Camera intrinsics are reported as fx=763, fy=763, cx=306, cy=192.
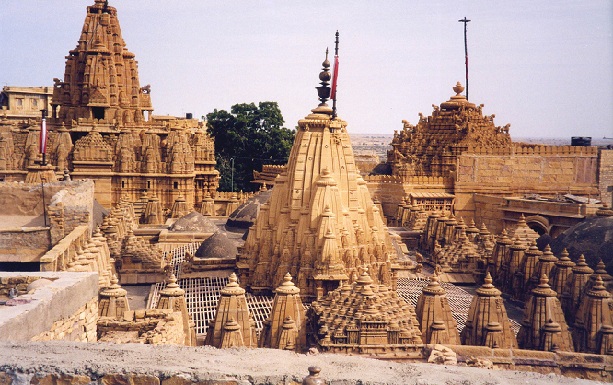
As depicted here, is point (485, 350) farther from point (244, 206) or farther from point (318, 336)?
point (244, 206)

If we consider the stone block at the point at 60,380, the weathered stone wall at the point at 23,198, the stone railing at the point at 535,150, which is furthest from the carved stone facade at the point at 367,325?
the stone railing at the point at 535,150

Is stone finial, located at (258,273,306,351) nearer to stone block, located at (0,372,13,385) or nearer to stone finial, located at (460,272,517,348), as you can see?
stone finial, located at (460,272,517,348)

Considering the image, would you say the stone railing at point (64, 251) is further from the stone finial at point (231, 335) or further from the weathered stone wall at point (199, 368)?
the weathered stone wall at point (199, 368)

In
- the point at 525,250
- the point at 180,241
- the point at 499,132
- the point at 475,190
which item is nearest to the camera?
the point at 525,250

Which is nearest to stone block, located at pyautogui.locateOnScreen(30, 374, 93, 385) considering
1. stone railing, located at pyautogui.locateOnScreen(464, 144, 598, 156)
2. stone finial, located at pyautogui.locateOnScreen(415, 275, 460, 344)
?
stone finial, located at pyautogui.locateOnScreen(415, 275, 460, 344)

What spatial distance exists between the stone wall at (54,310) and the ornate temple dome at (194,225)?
17.7m

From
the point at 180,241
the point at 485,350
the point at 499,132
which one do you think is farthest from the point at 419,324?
the point at 499,132

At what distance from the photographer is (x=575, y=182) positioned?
118ft

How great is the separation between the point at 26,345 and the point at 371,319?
28.6 ft

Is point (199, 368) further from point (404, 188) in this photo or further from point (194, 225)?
point (404, 188)

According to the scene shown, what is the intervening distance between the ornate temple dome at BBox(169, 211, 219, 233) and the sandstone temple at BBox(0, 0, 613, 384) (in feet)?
0.24

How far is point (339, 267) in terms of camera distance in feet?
57.0

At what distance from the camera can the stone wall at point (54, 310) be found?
21.1 feet

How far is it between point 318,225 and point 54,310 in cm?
1089
